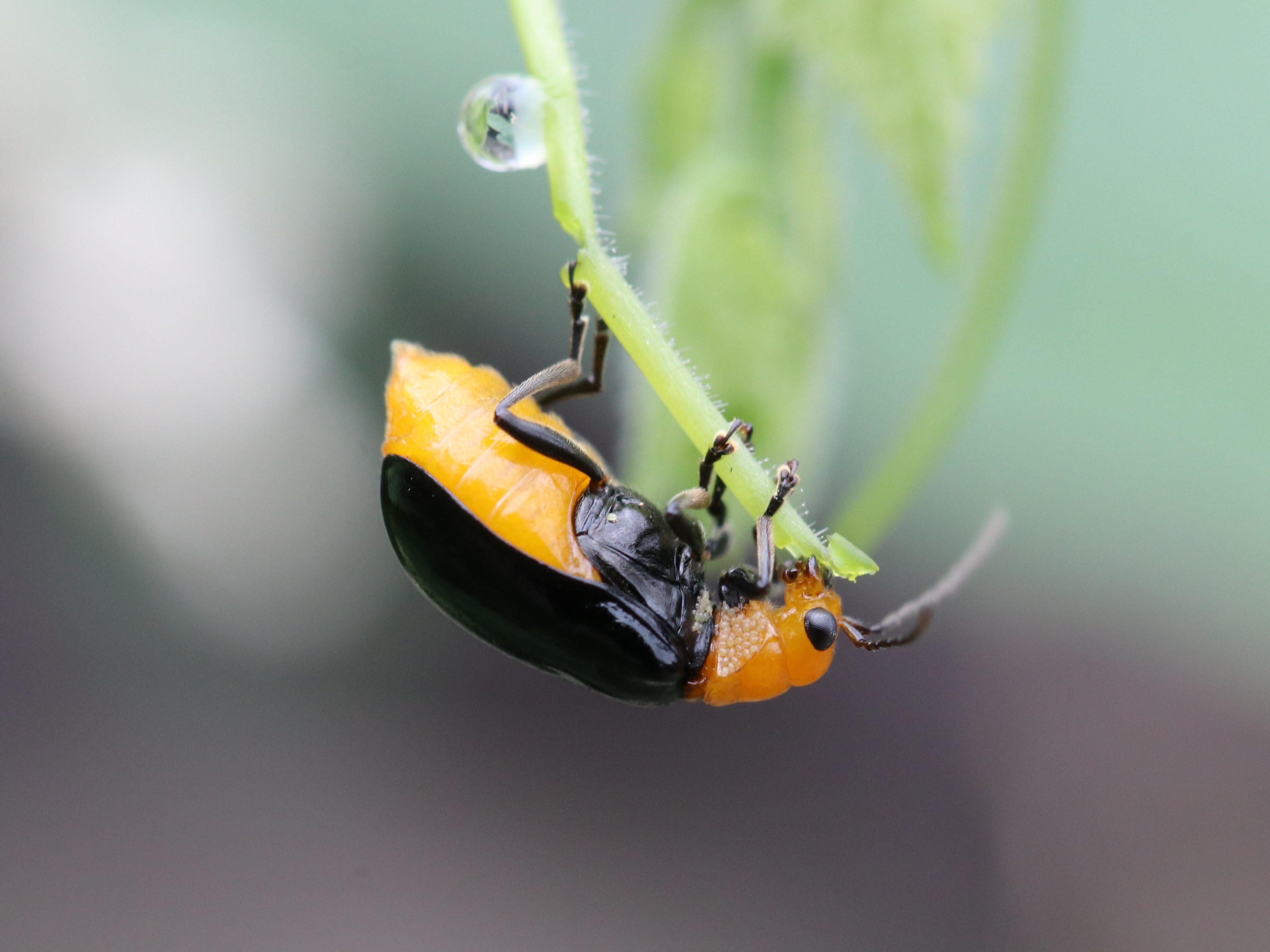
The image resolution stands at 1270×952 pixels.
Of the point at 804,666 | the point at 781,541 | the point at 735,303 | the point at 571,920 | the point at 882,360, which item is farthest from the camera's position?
the point at 571,920

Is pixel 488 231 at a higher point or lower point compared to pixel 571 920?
higher

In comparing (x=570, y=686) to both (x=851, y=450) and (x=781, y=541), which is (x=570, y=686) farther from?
(x=781, y=541)

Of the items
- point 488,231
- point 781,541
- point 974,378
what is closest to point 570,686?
point 488,231

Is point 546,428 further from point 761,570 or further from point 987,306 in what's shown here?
point 987,306

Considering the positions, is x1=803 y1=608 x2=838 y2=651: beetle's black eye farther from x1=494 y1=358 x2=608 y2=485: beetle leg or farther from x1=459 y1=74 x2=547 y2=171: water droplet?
x1=459 y1=74 x2=547 y2=171: water droplet

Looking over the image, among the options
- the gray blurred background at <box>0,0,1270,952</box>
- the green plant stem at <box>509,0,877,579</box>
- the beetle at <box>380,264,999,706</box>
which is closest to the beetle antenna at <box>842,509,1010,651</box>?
the beetle at <box>380,264,999,706</box>

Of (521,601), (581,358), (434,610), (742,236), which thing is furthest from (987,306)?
(434,610)
